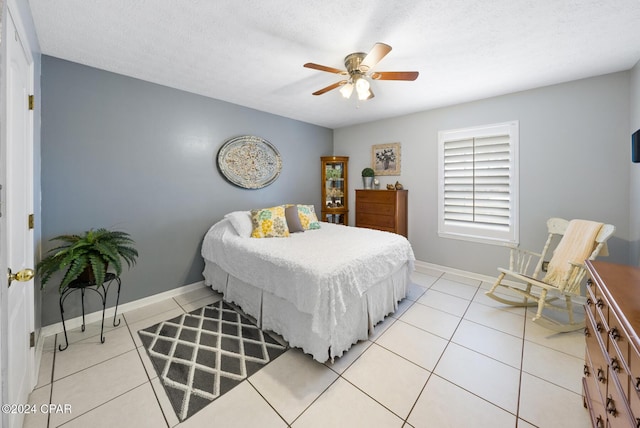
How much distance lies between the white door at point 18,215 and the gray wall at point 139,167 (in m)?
0.61

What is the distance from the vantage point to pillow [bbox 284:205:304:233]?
322 centimetres

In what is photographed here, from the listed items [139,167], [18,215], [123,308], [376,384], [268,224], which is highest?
[139,167]

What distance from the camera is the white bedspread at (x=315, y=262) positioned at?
178 centimetres

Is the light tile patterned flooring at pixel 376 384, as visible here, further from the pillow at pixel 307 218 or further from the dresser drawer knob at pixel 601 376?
the pillow at pixel 307 218

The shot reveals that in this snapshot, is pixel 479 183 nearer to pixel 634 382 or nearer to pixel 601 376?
pixel 601 376

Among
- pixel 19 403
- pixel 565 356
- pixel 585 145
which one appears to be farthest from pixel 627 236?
pixel 19 403

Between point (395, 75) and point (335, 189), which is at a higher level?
point (395, 75)

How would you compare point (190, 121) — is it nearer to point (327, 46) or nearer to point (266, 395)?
point (327, 46)

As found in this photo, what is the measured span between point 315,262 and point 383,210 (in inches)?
88.1

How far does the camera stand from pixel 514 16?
170 centimetres

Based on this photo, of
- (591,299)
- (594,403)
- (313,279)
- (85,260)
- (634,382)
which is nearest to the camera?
(634,382)

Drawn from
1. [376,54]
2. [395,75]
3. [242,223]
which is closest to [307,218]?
[242,223]

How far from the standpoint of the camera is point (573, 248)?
7.82ft

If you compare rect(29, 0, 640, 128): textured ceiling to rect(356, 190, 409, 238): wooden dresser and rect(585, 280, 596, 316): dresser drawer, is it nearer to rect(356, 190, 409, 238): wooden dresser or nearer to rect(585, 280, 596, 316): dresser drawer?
rect(356, 190, 409, 238): wooden dresser
